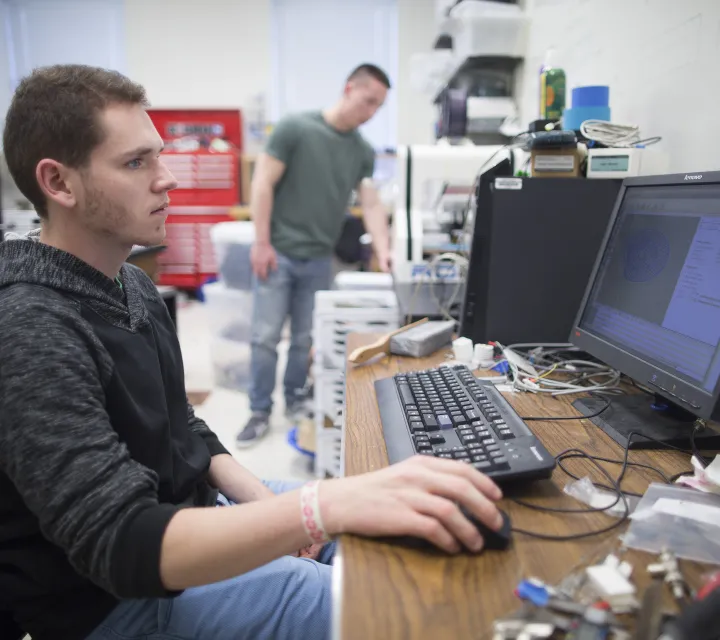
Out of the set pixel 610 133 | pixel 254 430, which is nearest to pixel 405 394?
pixel 610 133

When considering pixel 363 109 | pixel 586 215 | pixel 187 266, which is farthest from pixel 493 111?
pixel 187 266

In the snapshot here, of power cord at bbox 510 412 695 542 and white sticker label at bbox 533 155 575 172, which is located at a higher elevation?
white sticker label at bbox 533 155 575 172

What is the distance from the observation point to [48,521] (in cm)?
56

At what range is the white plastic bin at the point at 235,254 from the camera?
111 inches

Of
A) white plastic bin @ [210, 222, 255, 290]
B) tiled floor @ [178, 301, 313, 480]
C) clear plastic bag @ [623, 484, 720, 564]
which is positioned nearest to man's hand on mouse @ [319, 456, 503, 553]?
clear plastic bag @ [623, 484, 720, 564]

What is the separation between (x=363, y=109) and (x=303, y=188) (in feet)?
1.34

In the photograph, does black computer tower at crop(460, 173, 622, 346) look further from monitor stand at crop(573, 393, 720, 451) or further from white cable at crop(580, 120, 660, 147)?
monitor stand at crop(573, 393, 720, 451)

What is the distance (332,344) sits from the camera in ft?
6.36

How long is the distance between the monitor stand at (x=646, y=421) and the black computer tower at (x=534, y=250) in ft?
0.94

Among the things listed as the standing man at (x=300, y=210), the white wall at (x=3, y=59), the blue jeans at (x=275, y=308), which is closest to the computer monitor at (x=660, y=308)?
the standing man at (x=300, y=210)

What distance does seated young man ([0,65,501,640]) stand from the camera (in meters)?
0.55

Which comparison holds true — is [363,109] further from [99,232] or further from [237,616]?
[237,616]

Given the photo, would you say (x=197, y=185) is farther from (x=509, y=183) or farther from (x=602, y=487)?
(x=602, y=487)

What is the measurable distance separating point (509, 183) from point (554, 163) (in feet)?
0.41
